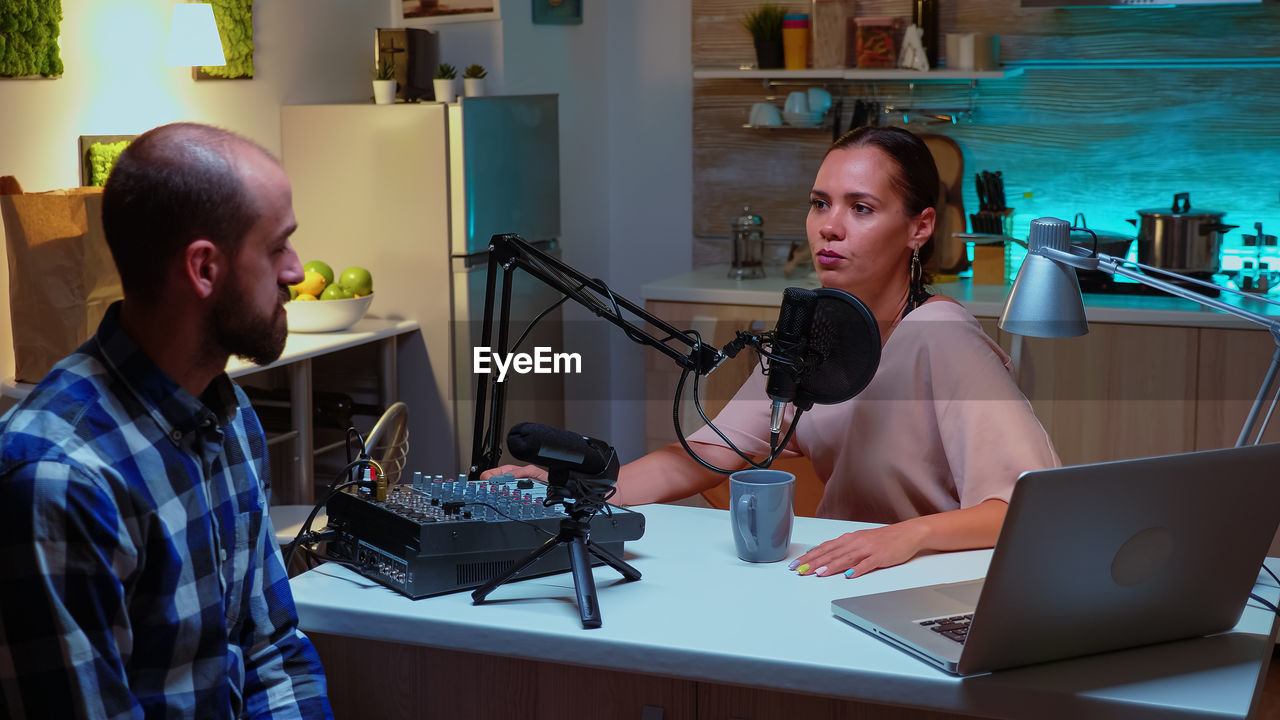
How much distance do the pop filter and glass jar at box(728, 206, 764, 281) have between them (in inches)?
107

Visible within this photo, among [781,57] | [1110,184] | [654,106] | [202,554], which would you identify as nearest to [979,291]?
[1110,184]

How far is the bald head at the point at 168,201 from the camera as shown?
1076mm

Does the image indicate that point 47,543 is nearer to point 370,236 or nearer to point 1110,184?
point 370,236

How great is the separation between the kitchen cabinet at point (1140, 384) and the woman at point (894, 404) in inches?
61.1

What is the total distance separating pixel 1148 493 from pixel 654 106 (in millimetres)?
3668

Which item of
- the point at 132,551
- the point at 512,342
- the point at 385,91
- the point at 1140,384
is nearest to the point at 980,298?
the point at 1140,384

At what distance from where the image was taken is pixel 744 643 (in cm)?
129

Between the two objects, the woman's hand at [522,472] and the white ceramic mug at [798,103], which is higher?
the white ceramic mug at [798,103]

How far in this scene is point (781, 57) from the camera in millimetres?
→ 4246

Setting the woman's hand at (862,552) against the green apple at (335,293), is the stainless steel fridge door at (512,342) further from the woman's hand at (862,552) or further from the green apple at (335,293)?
the woman's hand at (862,552)

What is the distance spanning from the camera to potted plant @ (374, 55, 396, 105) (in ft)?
12.6

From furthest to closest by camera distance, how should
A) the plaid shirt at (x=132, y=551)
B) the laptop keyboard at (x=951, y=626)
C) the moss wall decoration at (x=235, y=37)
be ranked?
the moss wall decoration at (x=235, y=37), the laptop keyboard at (x=951, y=626), the plaid shirt at (x=132, y=551)

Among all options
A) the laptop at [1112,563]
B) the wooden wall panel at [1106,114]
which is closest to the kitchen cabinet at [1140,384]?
the wooden wall panel at [1106,114]

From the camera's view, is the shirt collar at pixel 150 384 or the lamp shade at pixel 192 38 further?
the lamp shade at pixel 192 38
